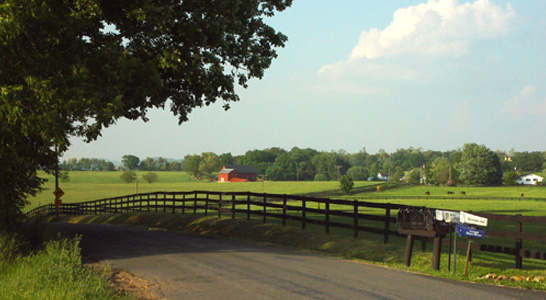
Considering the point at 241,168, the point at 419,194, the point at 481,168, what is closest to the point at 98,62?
the point at 419,194

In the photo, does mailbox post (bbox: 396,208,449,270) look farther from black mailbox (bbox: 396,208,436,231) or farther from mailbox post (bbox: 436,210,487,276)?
mailbox post (bbox: 436,210,487,276)

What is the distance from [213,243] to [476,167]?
12797 cm

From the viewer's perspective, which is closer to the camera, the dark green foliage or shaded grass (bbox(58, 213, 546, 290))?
shaded grass (bbox(58, 213, 546, 290))

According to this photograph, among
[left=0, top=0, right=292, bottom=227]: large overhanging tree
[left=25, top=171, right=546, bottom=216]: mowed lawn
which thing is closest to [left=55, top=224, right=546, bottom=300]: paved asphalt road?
[left=0, top=0, right=292, bottom=227]: large overhanging tree

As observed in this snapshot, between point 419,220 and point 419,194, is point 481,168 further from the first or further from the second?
point 419,220

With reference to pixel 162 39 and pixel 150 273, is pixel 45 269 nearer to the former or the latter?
pixel 150 273

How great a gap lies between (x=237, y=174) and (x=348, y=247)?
512ft

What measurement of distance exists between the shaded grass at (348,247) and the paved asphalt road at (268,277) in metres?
1.11

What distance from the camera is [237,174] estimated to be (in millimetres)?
170625

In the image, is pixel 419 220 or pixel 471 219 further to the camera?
pixel 419 220

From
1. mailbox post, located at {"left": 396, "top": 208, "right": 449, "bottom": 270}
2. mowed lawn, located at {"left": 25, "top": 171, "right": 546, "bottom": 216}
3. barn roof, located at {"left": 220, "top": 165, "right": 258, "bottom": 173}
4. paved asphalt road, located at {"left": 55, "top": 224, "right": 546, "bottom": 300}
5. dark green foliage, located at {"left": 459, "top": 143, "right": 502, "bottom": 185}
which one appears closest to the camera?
paved asphalt road, located at {"left": 55, "top": 224, "right": 546, "bottom": 300}

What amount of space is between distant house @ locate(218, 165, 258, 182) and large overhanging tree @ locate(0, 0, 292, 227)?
494 feet

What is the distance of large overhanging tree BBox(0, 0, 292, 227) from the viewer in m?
11.8

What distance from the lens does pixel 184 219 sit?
25109 millimetres
